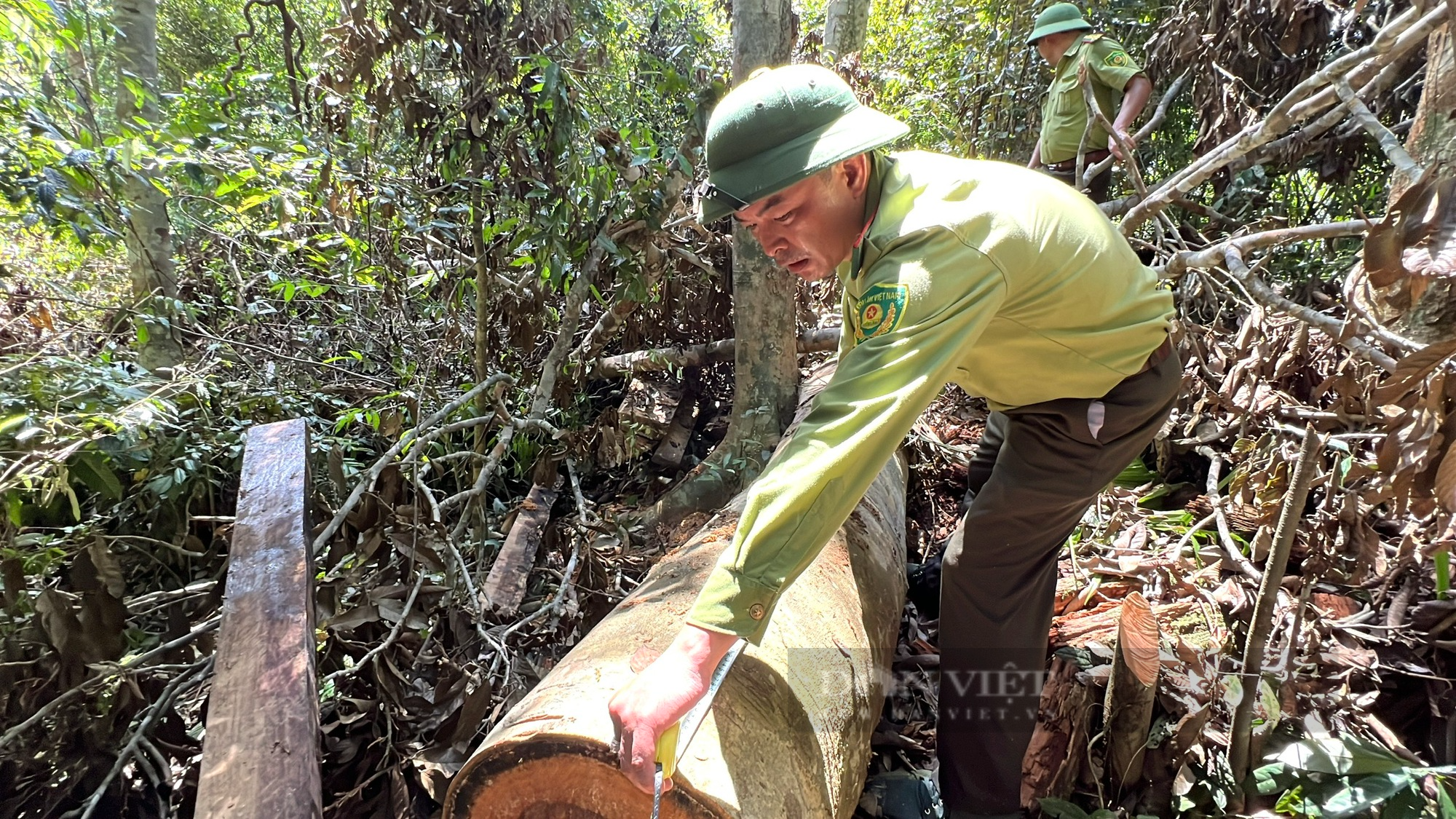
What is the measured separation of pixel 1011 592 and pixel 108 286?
6058mm

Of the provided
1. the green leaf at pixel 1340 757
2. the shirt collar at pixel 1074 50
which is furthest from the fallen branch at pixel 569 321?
the shirt collar at pixel 1074 50

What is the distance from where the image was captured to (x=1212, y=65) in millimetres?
4504

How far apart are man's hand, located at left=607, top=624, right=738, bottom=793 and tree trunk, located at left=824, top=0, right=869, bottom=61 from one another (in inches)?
191

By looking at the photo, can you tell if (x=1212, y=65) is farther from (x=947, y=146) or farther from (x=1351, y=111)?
(x=1351, y=111)

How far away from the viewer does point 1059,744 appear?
6.82 ft

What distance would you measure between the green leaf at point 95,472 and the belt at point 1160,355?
118 inches

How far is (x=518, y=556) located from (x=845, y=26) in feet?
14.0

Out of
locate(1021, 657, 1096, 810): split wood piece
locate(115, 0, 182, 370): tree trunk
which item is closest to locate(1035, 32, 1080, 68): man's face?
locate(1021, 657, 1096, 810): split wood piece

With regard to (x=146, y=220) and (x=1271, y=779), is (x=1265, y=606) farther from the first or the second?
(x=146, y=220)

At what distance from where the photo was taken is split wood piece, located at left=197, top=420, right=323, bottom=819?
4.16 ft

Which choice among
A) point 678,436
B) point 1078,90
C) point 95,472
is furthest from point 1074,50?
point 95,472

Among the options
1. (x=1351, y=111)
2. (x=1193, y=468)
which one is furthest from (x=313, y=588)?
(x=1193, y=468)

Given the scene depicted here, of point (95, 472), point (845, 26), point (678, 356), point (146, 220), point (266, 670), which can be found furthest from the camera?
point (845, 26)

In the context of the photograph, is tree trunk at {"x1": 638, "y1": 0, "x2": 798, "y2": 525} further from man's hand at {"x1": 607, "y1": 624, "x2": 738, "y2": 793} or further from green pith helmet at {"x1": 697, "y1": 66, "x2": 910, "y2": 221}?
man's hand at {"x1": 607, "y1": 624, "x2": 738, "y2": 793}
